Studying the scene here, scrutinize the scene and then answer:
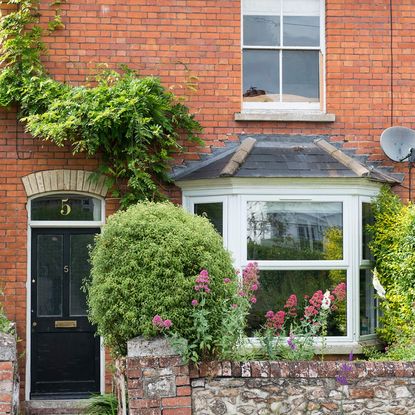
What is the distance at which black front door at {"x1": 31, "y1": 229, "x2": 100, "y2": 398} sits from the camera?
455 inches

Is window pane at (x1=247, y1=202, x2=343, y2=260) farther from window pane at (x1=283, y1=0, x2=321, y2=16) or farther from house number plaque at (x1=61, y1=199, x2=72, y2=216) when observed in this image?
window pane at (x1=283, y1=0, x2=321, y2=16)

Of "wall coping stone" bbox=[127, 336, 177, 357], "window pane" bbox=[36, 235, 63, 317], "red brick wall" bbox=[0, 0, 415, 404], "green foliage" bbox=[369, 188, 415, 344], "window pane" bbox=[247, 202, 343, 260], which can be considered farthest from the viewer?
"window pane" bbox=[36, 235, 63, 317]

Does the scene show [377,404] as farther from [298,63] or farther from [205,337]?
[298,63]

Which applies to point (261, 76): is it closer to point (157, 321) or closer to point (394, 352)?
point (394, 352)

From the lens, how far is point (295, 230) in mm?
11328

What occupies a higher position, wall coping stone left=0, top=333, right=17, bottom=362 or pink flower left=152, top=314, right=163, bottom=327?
pink flower left=152, top=314, right=163, bottom=327

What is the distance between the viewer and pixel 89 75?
11.7 m

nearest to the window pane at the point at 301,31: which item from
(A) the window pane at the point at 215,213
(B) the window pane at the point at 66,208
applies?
(A) the window pane at the point at 215,213

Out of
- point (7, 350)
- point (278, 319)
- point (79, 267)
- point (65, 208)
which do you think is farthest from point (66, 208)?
point (278, 319)

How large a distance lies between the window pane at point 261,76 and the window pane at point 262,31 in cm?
13

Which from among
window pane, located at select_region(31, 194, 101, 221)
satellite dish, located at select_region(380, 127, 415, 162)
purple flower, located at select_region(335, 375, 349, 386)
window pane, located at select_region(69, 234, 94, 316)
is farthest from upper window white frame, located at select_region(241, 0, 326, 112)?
purple flower, located at select_region(335, 375, 349, 386)

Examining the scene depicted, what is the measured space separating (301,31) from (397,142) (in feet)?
6.61

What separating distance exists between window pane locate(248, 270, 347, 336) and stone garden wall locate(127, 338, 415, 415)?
2865mm

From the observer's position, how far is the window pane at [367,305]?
1158 centimetres
